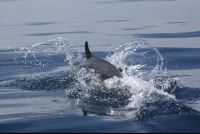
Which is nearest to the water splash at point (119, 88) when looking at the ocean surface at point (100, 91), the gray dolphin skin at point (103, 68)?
the ocean surface at point (100, 91)

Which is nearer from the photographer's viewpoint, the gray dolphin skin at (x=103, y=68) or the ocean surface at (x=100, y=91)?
the ocean surface at (x=100, y=91)

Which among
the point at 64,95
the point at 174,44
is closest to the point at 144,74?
the point at 64,95

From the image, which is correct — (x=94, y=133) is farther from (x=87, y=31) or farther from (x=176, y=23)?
(x=176, y=23)

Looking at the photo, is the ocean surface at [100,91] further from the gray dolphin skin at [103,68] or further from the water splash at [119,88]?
the gray dolphin skin at [103,68]

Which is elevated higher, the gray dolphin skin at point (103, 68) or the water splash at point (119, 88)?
the gray dolphin skin at point (103, 68)

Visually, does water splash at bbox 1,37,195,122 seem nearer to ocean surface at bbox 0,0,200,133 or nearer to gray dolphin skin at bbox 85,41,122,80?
ocean surface at bbox 0,0,200,133

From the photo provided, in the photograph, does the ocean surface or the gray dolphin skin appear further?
the gray dolphin skin

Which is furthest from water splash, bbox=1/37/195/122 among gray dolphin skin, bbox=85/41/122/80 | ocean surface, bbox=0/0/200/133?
gray dolphin skin, bbox=85/41/122/80

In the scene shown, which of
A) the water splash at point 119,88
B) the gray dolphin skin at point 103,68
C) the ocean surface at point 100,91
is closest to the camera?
the ocean surface at point 100,91

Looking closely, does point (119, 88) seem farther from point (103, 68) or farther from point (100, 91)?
point (103, 68)

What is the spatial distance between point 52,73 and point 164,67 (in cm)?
397

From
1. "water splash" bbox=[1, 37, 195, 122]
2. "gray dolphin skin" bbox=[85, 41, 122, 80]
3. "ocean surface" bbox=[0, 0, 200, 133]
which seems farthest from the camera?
"gray dolphin skin" bbox=[85, 41, 122, 80]

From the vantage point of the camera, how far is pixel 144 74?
9703mm

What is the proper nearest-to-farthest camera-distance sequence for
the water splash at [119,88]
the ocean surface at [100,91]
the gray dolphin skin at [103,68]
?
the ocean surface at [100,91]
the water splash at [119,88]
the gray dolphin skin at [103,68]
